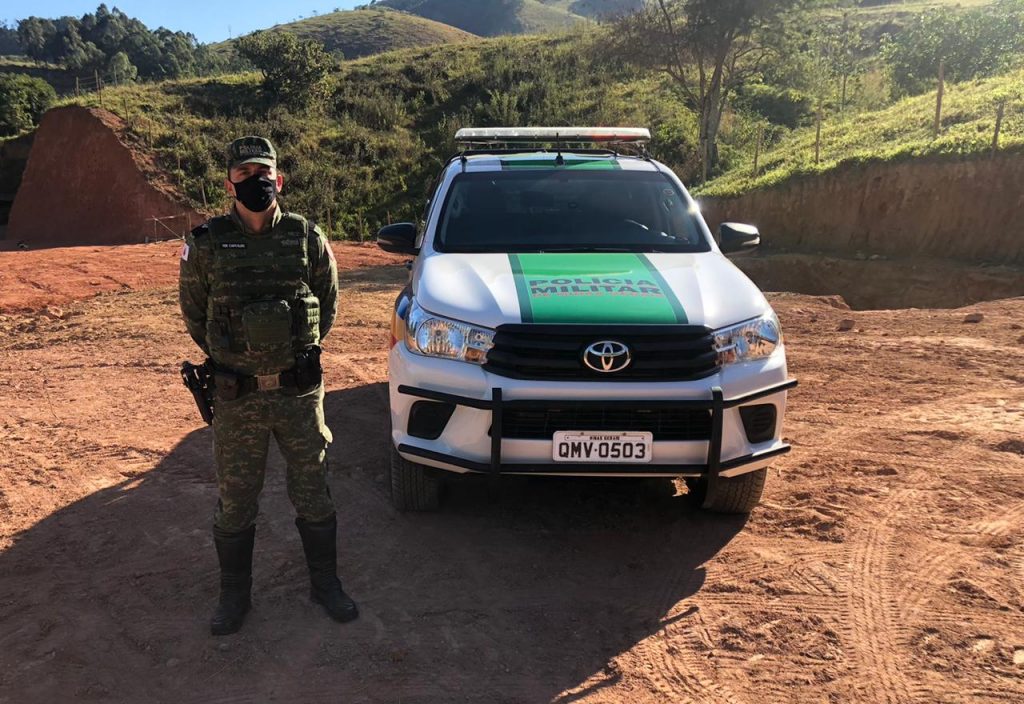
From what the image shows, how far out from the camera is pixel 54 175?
25266 mm

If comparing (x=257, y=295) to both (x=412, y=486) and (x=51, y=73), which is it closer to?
(x=412, y=486)

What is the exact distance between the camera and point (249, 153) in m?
2.82

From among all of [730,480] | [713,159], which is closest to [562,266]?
[730,480]

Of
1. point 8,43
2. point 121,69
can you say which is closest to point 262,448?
point 121,69

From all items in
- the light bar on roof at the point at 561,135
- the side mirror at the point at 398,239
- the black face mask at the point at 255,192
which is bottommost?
the side mirror at the point at 398,239

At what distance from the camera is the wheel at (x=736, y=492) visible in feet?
12.4

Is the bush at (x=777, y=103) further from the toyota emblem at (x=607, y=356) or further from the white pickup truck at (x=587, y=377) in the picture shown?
the toyota emblem at (x=607, y=356)

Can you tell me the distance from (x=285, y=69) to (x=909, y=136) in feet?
78.9

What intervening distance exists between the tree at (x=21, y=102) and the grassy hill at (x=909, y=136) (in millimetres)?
27894

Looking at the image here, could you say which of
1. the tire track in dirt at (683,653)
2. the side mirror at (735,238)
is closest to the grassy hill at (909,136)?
the side mirror at (735,238)

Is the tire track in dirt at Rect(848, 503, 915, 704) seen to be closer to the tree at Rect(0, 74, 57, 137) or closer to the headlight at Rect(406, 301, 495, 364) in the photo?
the headlight at Rect(406, 301, 495, 364)

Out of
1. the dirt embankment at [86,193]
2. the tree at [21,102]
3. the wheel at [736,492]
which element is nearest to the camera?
the wheel at [736,492]

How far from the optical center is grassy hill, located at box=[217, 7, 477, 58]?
68.9 meters

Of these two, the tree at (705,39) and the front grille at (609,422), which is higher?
the tree at (705,39)
